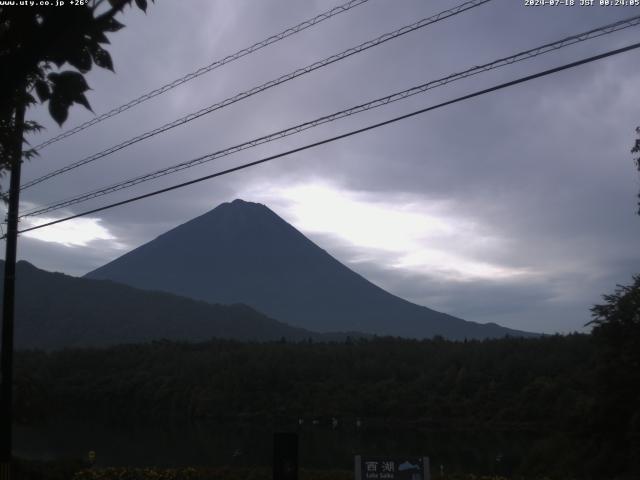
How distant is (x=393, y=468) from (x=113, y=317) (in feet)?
561

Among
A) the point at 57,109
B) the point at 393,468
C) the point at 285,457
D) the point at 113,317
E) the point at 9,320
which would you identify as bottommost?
the point at 393,468

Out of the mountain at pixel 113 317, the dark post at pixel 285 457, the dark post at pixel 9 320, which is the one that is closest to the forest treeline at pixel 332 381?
the dark post at pixel 9 320

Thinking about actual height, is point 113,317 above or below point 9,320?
above

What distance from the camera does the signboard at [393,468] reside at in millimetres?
11477

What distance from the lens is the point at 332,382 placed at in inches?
2945

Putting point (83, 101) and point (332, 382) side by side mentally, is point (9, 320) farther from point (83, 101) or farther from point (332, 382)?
point (332, 382)

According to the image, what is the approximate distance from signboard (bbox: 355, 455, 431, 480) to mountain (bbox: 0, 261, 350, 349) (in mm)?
149667

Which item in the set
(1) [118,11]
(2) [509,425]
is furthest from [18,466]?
(2) [509,425]

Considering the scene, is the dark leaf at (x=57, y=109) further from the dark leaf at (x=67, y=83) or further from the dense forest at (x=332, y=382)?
the dense forest at (x=332, y=382)

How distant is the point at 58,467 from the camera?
17.4 metres

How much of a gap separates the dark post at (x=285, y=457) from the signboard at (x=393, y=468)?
131cm

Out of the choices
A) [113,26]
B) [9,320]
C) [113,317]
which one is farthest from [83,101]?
[113,317]

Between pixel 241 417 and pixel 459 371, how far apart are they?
21178 mm

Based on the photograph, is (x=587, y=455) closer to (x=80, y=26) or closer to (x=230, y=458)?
(x=230, y=458)
